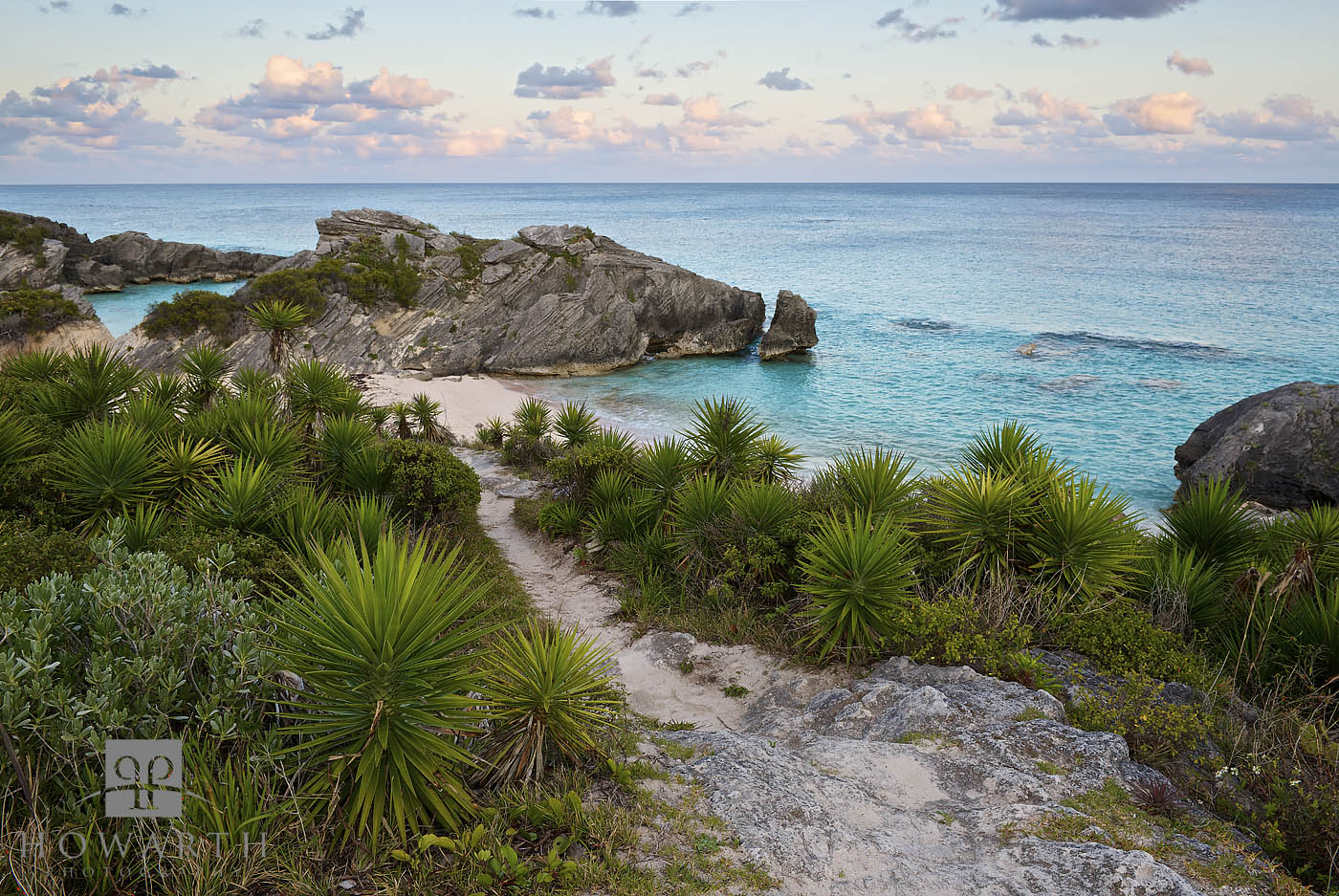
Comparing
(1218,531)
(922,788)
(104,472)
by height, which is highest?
(104,472)

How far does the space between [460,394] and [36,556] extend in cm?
2565

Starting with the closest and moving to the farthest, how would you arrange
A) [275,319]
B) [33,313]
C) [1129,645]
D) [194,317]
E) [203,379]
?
1. [1129,645]
2. [203,379]
3. [275,319]
4. [33,313]
5. [194,317]

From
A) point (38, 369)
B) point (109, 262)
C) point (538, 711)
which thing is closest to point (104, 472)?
point (38, 369)

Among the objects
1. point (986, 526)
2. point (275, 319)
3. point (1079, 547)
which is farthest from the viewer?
point (275, 319)

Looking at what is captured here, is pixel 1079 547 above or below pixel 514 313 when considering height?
below

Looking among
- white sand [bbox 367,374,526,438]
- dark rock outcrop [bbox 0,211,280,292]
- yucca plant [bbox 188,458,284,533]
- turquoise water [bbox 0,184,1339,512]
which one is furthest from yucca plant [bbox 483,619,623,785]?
dark rock outcrop [bbox 0,211,280,292]

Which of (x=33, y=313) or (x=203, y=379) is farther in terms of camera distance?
(x=33, y=313)

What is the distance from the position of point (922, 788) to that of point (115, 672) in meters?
4.96

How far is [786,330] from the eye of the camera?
128 ft

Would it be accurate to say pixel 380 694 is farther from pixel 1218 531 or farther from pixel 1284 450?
pixel 1284 450

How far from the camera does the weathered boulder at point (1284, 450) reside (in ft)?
58.6

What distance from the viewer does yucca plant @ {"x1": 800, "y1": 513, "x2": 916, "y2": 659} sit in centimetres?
738

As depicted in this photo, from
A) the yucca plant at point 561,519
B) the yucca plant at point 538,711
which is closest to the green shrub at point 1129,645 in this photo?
the yucca plant at point 538,711

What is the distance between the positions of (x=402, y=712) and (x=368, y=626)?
19.8 inches
